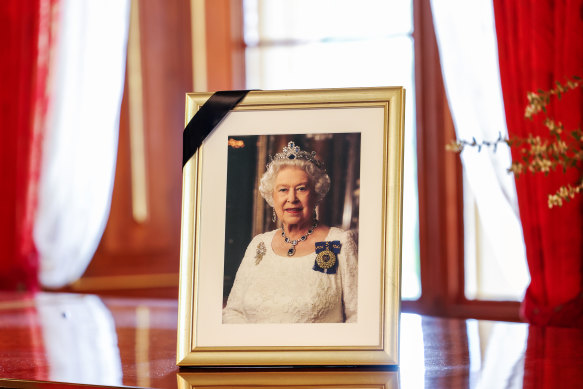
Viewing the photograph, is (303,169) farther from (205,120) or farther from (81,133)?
(81,133)

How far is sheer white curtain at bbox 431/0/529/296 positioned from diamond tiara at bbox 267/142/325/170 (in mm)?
1665

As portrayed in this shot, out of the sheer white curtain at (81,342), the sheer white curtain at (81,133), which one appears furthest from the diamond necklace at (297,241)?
the sheer white curtain at (81,133)

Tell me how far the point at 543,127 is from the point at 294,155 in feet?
4.69

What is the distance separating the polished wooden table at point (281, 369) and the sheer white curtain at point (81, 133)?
1.75m

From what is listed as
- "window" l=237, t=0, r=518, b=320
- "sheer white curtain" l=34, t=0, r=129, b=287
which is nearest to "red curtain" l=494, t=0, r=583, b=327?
"window" l=237, t=0, r=518, b=320

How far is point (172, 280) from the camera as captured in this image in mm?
3125

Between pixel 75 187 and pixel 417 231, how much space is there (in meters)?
1.55

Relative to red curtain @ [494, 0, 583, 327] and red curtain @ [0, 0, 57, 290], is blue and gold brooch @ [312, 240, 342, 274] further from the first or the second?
red curtain @ [0, 0, 57, 290]

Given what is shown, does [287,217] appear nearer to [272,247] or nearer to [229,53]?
[272,247]

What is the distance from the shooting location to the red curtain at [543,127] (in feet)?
6.67

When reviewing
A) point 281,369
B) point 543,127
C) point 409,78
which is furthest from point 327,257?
point 409,78

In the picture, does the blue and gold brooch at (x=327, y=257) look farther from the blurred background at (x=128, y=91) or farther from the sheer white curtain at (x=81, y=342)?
the blurred background at (x=128, y=91)

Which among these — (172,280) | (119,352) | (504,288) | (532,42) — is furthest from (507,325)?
(172,280)

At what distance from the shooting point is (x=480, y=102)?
8.14 feet
